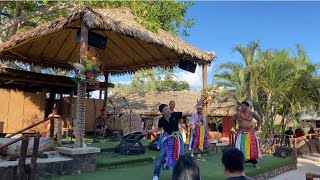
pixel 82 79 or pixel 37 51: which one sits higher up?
pixel 37 51

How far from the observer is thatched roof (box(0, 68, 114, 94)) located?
10838 millimetres

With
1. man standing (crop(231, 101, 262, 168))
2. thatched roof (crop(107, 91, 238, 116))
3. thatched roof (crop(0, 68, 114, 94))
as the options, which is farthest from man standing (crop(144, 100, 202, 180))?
thatched roof (crop(107, 91, 238, 116))

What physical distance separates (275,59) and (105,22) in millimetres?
12235

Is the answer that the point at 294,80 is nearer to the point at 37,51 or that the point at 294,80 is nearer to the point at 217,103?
the point at 217,103

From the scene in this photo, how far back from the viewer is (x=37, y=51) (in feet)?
36.3

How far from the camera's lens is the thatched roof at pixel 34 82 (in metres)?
10.8

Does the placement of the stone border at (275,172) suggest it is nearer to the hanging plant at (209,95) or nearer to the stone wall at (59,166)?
the hanging plant at (209,95)

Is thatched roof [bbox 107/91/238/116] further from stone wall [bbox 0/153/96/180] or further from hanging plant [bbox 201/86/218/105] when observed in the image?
stone wall [bbox 0/153/96/180]

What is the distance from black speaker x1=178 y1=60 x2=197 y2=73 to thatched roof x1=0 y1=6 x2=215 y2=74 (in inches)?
7.8

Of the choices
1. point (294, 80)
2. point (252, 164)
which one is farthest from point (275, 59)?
point (252, 164)

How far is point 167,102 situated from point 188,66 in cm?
1360

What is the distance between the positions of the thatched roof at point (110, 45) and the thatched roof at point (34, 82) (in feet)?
1.93

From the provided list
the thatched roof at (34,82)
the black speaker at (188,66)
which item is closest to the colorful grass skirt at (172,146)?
the black speaker at (188,66)

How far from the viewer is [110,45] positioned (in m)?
11.4
